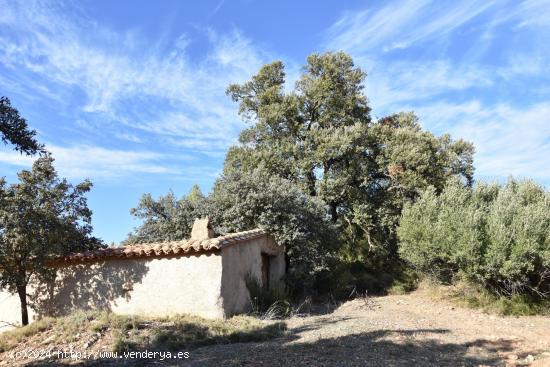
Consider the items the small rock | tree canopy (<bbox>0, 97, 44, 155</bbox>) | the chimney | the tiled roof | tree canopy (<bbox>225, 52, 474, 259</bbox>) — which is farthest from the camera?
tree canopy (<bbox>225, 52, 474, 259</bbox>)

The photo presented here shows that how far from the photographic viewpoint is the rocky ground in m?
6.71

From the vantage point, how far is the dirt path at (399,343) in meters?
6.71

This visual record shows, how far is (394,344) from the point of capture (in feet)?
25.5

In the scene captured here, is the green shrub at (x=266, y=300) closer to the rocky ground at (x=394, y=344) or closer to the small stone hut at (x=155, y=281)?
the small stone hut at (x=155, y=281)

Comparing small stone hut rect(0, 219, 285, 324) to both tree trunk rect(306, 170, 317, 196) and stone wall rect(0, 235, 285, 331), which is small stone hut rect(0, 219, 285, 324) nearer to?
stone wall rect(0, 235, 285, 331)

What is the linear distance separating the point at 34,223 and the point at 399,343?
29.2 feet

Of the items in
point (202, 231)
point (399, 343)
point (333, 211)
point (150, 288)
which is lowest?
point (399, 343)

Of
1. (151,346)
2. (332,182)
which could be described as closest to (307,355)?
(151,346)

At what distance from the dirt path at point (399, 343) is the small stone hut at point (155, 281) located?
2018 mm

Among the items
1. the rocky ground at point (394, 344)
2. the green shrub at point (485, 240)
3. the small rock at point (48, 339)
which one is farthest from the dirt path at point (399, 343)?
the small rock at point (48, 339)

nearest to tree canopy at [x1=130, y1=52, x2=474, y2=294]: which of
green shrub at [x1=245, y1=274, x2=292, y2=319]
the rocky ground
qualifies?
green shrub at [x1=245, y1=274, x2=292, y2=319]

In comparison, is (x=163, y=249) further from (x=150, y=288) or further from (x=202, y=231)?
(x=202, y=231)

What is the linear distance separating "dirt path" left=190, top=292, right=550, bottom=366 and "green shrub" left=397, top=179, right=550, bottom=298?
1276 millimetres

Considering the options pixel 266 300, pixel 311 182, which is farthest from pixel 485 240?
pixel 311 182
